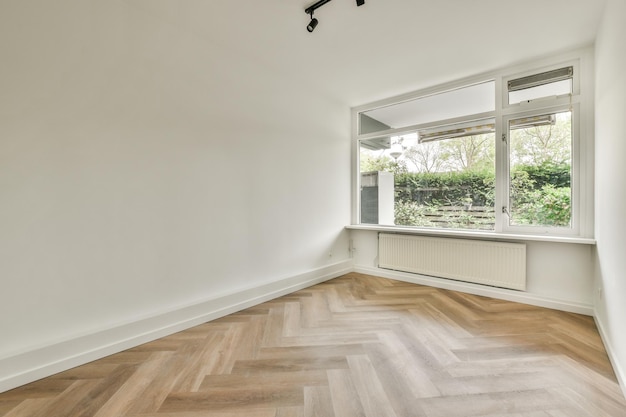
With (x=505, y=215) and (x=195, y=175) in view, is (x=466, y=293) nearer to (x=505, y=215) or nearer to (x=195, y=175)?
(x=505, y=215)

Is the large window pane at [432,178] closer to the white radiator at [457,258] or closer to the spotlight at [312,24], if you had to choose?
the white radiator at [457,258]

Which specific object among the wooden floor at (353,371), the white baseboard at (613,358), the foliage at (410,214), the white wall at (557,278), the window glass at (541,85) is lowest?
the wooden floor at (353,371)

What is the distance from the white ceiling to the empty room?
0.08ft

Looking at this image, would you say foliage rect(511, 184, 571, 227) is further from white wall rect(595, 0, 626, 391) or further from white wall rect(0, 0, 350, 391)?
white wall rect(0, 0, 350, 391)

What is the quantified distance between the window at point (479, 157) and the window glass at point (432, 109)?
0.01 metres

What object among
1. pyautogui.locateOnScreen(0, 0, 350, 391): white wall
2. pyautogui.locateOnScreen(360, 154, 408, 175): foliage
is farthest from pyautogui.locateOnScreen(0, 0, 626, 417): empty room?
pyautogui.locateOnScreen(360, 154, 408, 175): foliage

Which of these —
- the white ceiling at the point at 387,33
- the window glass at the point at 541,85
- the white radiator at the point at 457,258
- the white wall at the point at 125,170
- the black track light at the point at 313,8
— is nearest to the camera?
the white wall at the point at 125,170

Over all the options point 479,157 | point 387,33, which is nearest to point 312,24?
point 387,33

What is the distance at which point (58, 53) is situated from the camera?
2029mm

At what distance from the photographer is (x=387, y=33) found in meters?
2.78

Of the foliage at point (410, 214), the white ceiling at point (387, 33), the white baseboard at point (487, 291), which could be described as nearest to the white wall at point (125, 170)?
the white ceiling at point (387, 33)

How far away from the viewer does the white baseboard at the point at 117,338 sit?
72.8 inches

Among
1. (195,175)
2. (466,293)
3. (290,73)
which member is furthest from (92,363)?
(466,293)

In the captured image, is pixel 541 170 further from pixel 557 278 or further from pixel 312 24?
pixel 312 24
